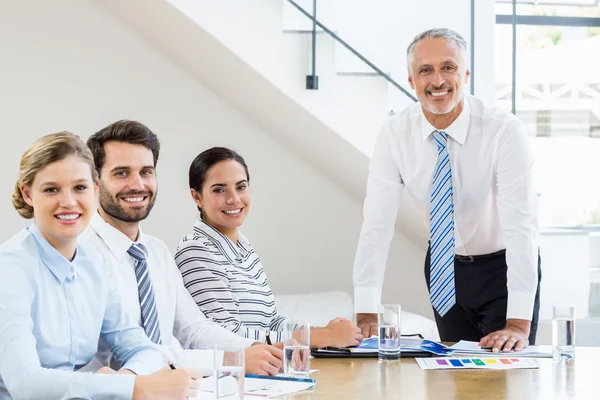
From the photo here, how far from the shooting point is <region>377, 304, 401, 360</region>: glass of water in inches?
82.4

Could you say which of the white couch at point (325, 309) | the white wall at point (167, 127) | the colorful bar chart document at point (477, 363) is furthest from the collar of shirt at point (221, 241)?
the white wall at point (167, 127)

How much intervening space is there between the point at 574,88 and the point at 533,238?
2459 mm

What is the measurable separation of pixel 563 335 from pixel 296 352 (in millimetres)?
672

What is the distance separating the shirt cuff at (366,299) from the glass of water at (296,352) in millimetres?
634

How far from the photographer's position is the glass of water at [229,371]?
61.7 inches

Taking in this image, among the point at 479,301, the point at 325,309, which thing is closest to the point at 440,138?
the point at 479,301

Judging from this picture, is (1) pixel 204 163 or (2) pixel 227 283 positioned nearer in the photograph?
(2) pixel 227 283

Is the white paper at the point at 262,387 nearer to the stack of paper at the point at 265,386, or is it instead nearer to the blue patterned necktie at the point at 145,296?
the stack of paper at the point at 265,386

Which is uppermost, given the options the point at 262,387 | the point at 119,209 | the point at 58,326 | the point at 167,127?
the point at 167,127

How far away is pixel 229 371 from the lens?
1573 mm

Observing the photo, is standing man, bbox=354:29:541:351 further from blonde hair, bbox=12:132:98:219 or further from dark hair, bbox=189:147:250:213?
blonde hair, bbox=12:132:98:219

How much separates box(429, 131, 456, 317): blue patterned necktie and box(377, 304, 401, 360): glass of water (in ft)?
1.60

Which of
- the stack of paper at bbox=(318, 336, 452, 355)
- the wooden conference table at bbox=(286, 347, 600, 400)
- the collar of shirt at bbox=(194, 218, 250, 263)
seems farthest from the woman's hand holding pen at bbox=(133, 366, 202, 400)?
the collar of shirt at bbox=(194, 218, 250, 263)

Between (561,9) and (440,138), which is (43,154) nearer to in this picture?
(440,138)
